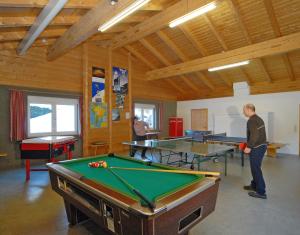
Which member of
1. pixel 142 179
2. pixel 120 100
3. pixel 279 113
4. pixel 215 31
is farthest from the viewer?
pixel 120 100

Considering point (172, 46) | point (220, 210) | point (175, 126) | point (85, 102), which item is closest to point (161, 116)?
point (175, 126)

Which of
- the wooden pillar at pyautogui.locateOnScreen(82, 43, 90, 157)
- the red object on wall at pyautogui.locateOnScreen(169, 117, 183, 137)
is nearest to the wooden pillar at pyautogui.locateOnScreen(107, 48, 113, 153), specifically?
the wooden pillar at pyautogui.locateOnScreen(82, 43, 90, 157)

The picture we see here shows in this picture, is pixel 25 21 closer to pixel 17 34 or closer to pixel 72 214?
pixel 17 34

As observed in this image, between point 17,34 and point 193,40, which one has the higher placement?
A: point 193,40

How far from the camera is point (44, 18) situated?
3406 millimetres

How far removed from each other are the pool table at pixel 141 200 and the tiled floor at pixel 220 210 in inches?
23.3

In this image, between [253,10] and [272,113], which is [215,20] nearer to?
[253,10]

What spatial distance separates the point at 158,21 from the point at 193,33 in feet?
4.67

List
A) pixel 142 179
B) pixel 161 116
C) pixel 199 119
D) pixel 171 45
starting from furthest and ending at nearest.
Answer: pixel 199 119 < pixel 161 116 < pixel 171 45 < pixel 142 179

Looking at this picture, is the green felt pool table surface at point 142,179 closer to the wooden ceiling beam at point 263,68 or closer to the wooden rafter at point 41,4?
the wooden rafter at point 41,4

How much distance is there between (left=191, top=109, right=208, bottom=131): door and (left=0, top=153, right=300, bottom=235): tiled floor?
5.31 metres

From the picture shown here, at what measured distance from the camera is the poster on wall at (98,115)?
22.9ft

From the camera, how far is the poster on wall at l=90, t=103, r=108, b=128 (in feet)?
22.9

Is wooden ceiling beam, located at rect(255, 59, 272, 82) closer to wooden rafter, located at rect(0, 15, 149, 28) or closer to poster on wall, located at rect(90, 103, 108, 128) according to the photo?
poster on wall, located at rect(90, 103, 108, 128)
